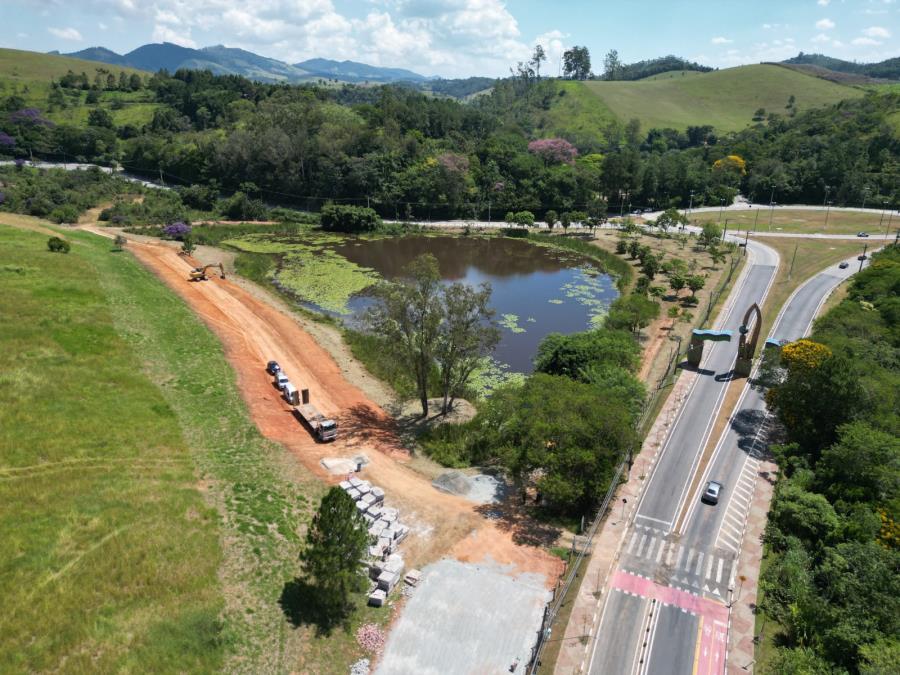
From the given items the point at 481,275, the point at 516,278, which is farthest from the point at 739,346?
the point at 481,275

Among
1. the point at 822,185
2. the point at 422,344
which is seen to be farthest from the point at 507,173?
the point at 422,344

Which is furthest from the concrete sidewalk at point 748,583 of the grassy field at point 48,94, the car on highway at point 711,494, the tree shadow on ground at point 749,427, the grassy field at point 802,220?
the grassy field at point 48,94

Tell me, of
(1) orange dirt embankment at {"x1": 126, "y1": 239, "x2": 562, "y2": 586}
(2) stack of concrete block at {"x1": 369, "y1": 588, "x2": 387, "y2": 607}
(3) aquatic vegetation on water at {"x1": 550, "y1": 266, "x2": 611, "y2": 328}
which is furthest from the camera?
(3) aquatic vegetation on water at {"x1": 550, "y1": 266, "x2": 611, "y2": 328}

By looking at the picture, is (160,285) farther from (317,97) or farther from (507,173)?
(317,97)

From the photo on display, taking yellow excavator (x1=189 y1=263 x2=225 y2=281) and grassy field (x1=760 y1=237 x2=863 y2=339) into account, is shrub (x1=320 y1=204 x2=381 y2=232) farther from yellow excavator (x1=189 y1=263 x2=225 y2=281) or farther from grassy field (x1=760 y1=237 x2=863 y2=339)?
grassy field (x1=760 y1=237 x2=863 y2=339)

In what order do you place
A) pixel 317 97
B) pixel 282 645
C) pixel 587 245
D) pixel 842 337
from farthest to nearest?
pixel 317 97, pixel 587 245, pixel 842 337, pixel 282 645

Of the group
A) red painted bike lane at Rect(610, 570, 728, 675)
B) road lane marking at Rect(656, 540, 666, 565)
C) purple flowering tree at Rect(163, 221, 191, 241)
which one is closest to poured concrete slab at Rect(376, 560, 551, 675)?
red painted bike lane at Rect(610, 570, 728, 675)
